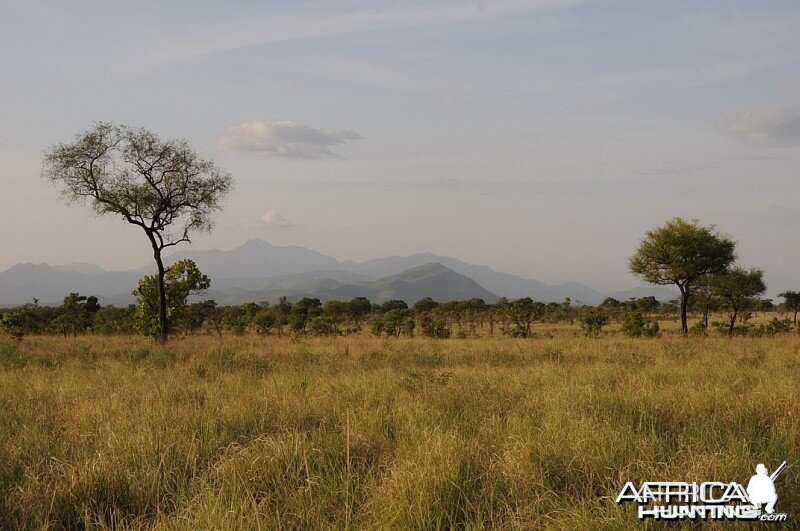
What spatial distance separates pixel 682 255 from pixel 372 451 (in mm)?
36986

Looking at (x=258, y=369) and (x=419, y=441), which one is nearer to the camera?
(x=419, y=441)

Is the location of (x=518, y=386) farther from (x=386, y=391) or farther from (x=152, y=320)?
(x=152, y=320)

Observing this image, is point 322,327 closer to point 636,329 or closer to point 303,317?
point 303,317

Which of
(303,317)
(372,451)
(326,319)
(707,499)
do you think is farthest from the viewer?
(303,317)

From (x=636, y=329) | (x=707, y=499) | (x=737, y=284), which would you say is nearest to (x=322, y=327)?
(x=636, y=329)

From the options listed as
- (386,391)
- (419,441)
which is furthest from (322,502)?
(386,391)

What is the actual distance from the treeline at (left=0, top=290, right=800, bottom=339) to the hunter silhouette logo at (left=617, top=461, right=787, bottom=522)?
31626 millimetres

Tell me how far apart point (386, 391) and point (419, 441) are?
3.42 meters

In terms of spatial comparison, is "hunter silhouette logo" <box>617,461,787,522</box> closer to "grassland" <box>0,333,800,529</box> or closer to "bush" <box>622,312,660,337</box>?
"grassland" <box>0,333,800,529</box>

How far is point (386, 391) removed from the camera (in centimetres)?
921

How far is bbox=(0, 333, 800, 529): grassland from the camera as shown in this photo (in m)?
4.39

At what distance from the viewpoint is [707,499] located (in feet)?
14.1

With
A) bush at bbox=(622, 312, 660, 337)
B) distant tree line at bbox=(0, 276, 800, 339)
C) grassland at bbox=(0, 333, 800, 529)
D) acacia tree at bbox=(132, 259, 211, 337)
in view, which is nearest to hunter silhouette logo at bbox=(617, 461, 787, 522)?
grassland at bbox=(0, 333, 800, 529)

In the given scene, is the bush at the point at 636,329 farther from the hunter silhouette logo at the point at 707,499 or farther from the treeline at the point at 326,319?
the hunter silhouette logo at the point at 707,499
